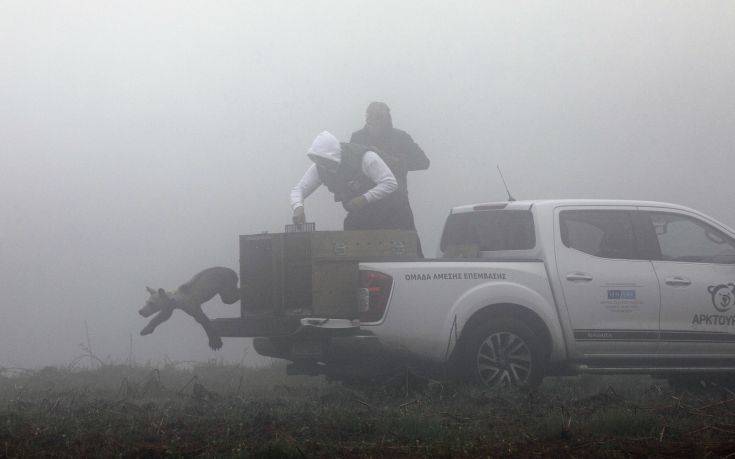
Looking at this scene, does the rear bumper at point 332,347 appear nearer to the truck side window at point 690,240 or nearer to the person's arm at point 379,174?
the person's arm at point 379,174

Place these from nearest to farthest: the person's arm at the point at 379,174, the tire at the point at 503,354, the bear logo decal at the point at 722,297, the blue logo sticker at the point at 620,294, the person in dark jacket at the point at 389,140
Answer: the tire at the point at 503,354, the blue logo sticker at the point at 620,294, the bear logo decal at the point at 722,297, the person's arm at the point at 379,174, the person in dark jacket at the point at 389,140

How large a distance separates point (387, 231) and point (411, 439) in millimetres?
2667

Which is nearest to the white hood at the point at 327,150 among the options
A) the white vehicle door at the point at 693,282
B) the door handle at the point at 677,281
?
the white vehicle door at the point at 693,282

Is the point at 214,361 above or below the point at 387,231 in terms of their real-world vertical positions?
below

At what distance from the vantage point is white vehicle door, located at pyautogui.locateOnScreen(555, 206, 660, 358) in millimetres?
8445

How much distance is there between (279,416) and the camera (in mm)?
6336

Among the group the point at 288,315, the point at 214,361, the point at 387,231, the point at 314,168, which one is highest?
the point at 314,168

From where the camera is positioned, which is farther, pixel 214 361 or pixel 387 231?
pixel 214 361

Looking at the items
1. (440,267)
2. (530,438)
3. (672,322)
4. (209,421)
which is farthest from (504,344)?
(209,421)

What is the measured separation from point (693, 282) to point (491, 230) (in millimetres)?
1808

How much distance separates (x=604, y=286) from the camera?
28.0 feet

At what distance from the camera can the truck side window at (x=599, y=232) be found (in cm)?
873

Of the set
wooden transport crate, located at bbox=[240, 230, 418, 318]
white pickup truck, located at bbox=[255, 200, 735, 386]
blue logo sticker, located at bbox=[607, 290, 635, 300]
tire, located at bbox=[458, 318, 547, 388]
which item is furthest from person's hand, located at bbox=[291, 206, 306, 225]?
blue logo sticker, located at bbox=[607, 290, 635, 300]

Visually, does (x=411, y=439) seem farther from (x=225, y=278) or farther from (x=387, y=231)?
(x=225, y=278)
